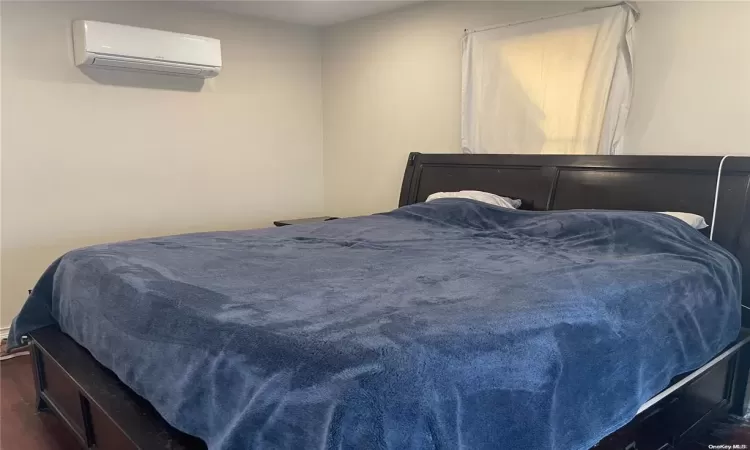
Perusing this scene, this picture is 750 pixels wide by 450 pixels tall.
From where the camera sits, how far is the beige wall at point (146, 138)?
3.30m

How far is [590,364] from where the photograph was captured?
142 centimetres

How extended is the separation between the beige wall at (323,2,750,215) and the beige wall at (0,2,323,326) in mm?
377

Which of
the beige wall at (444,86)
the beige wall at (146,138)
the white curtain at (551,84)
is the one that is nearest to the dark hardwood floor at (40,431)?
the beige wall at (146,138)

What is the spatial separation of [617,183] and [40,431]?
2988mm

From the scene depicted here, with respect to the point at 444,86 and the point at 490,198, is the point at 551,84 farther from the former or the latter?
the point at 444,86

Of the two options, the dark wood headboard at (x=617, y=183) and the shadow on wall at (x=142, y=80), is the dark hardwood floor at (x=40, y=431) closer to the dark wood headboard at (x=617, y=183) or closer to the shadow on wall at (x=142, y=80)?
the dark wood headboard at (x=617, y=183)

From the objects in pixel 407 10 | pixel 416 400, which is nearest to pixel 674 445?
pixel 416 400

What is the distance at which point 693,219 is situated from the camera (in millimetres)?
2342

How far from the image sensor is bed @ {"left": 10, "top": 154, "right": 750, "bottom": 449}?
1107 millimetres

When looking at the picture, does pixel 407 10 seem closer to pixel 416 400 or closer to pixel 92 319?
pixel 92 319

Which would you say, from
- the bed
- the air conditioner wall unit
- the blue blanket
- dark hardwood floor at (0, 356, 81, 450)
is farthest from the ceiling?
dark hardwood floor at (0, 356, 81, 450)

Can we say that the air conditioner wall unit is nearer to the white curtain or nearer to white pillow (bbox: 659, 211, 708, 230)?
the white curtain

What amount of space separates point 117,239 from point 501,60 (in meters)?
2.91

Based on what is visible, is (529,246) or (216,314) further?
(529,246)
